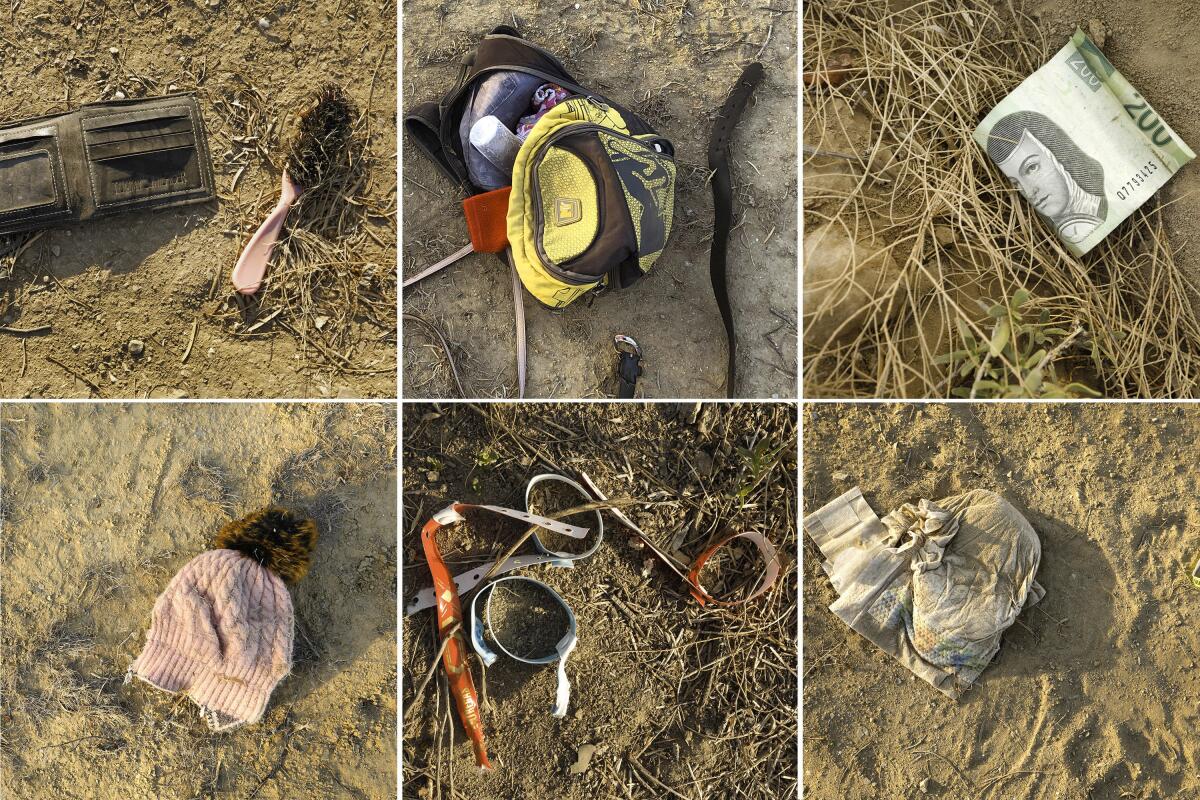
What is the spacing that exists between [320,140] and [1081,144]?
88.0 inches

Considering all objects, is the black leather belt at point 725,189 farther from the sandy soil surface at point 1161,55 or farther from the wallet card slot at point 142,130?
the wallet card slot at point 142,130

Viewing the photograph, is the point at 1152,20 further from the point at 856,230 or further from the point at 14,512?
the point at 14,512

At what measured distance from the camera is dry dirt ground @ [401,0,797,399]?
6.19ft

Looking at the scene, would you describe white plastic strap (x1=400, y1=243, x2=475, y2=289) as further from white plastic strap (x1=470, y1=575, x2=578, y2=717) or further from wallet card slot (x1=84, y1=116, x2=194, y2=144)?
white plastic strap (x1=470, y1=575, x2=578, y2=717)

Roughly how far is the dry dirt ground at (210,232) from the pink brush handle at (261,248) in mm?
34

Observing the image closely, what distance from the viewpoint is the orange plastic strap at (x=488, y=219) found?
1.75 m

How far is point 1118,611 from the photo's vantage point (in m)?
1.95

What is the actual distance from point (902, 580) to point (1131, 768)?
2.99ft

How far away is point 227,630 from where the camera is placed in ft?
→ 6.04

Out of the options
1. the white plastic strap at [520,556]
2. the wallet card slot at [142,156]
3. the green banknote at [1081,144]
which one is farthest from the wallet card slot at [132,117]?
the green banknote at [1081,144]

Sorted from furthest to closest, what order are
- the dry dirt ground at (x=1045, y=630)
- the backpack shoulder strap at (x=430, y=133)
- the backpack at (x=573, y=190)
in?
Answer: the dry dirt ground at (x=1045, y=630), the backpack shoulder strap at (x=430, y=133), the backpack at (x=573, y=190)

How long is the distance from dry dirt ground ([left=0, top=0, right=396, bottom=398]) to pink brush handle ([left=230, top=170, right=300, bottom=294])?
34 mm

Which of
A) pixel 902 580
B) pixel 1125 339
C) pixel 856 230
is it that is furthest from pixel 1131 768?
pixel 856 230

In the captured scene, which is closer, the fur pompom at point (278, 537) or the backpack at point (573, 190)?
the backpack at point (573, 190)
